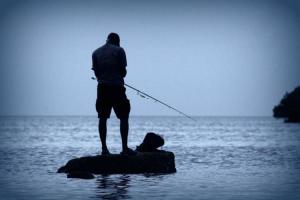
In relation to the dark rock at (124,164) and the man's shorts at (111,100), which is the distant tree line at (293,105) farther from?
the man's shorts at (111,100)

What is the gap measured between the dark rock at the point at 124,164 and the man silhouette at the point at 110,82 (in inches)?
23.7

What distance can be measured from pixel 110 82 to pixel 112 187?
299 cm

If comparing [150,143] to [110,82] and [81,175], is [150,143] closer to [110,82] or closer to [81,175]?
[110,82]

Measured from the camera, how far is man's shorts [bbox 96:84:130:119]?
13.3m

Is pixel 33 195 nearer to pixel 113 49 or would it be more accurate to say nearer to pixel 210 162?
pixel 113 49

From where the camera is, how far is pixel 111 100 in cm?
1342

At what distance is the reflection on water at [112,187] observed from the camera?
9.86 metres

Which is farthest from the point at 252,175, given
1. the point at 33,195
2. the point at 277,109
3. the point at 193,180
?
the point at 277,109

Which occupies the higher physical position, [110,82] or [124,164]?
[110,82]

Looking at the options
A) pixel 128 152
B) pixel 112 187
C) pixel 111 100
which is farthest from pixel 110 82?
pixel 112 187

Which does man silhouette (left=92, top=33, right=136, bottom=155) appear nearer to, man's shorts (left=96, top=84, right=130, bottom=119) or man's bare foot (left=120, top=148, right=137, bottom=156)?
man's shorts (left=96, top=84, right=130, bottom=119)

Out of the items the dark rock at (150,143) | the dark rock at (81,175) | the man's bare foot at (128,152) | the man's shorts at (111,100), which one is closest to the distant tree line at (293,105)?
→ the dark rock at (150,143)

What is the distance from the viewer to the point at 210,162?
18.2 metres

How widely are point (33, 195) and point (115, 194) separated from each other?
133cm
